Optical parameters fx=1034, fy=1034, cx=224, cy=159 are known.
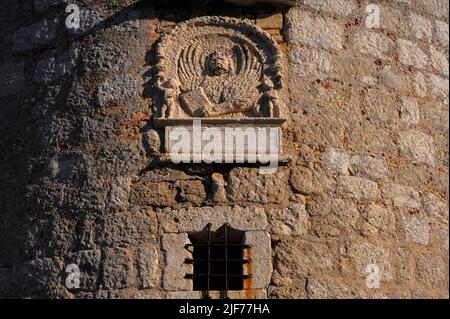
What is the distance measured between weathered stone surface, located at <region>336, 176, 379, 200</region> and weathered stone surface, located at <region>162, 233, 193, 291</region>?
0.99m

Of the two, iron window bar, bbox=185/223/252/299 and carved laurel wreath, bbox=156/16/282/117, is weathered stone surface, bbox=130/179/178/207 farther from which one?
carved laurel wreath, bbox=156/16/282/117

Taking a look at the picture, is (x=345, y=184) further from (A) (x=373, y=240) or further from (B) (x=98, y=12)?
(B) (x=98, y=12)

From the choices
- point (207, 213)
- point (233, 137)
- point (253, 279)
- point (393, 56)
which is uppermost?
point (393, 56)

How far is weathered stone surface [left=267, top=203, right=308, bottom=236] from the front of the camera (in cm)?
591

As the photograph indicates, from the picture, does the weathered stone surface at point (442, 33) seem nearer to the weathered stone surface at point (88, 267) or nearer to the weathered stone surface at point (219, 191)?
the weathered stone surface at point (219, 191)

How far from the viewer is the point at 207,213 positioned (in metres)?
5.91

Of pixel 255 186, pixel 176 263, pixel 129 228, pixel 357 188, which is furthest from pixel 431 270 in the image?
pixel 129 228

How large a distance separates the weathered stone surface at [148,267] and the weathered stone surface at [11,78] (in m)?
1.50

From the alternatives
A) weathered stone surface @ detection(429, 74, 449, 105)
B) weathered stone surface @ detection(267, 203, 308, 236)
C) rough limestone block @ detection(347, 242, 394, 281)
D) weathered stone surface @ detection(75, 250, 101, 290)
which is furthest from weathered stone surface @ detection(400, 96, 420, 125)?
weathered stone surface @ detection(75, 250, 101, 290)

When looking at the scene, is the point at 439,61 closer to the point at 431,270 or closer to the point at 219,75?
the point at 431,270

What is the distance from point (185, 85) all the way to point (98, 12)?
79 centimetres

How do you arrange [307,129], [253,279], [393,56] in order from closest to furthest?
1. [253,279]
2. [307,129]
3. [393,56]

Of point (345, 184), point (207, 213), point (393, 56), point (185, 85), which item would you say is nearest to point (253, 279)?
point (207, 213)

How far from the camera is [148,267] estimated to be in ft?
19.0
